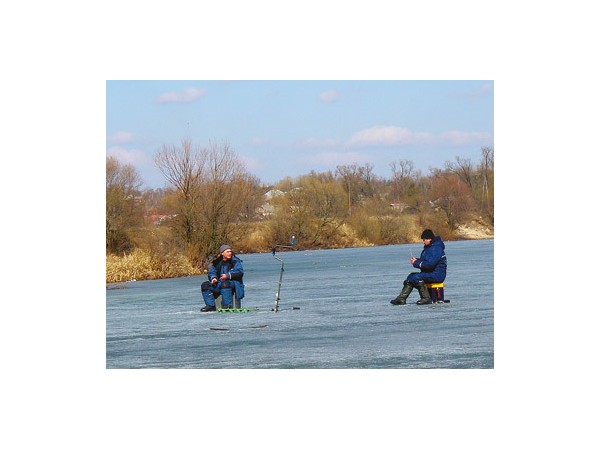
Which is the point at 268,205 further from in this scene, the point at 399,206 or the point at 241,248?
the point at 399,206

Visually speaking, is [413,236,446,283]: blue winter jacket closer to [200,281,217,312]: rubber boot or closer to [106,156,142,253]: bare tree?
[200,281,217,312]: rubber boot

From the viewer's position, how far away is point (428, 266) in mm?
13805

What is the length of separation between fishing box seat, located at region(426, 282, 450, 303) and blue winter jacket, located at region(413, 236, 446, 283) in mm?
159

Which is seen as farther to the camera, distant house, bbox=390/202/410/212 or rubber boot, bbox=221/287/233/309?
distant house, bbox=390/202/410/212

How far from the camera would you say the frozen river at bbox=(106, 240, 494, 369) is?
1037 centimetres

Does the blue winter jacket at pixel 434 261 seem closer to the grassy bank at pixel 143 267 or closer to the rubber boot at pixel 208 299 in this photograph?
the rubber boot at pixel 208 299

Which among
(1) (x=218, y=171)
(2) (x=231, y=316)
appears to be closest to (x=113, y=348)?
(2) (x=231, y=316)

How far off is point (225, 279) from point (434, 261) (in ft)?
8.65

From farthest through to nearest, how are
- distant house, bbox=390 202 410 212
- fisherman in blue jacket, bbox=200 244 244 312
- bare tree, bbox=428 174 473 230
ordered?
1. distant house, bbox=390 202 410 212
2. bare tree, bbox=428 174 473 230
3. fisherman in blue jacket, bbox=200 244 244 312

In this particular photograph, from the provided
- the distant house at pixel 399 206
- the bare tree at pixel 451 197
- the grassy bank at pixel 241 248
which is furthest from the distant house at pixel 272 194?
the bare tree at pixel 451 197

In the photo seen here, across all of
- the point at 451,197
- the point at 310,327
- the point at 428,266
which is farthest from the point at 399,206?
the point at 310,327

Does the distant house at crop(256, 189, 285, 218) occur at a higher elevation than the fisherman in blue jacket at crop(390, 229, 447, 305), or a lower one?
higher

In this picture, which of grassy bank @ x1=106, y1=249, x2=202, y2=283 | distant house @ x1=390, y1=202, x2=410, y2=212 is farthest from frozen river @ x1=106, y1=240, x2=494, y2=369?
distant house @ x1=390, y1=202, x2=410, y2=212

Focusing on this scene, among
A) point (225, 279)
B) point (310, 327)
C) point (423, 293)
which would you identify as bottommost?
point (310, 327)
